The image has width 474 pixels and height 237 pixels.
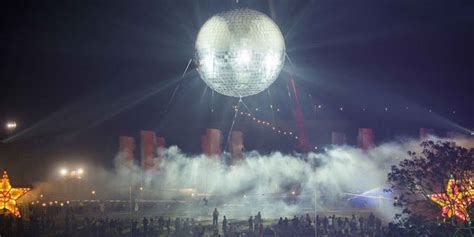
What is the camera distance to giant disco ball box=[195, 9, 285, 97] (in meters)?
10.5

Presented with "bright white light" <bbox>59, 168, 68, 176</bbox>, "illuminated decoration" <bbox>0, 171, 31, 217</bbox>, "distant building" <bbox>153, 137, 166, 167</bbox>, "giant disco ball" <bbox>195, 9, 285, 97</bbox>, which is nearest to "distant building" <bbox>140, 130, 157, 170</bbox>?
"distant building" <bbox>153, 137, 166, 167</bbox>

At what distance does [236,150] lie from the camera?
2866cm

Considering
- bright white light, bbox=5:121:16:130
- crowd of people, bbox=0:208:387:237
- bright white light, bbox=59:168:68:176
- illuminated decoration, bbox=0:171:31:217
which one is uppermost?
bright white light, bbox=5:121:16:130

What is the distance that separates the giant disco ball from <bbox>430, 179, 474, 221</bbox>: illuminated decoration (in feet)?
19.4

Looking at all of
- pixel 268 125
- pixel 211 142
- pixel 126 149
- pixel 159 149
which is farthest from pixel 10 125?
pixel 268 125

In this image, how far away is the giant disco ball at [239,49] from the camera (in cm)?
1052

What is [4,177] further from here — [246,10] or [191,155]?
[246,10]

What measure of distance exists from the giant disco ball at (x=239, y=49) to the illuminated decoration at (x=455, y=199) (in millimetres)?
5917

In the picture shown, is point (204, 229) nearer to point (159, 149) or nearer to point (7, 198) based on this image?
point (7, 198)

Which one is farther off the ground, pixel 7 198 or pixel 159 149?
pixel 159 149

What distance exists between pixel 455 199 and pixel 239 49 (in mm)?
7160

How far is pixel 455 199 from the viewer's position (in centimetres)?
1294

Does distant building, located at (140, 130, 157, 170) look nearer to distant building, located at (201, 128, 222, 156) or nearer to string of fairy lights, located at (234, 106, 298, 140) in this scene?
distant building, located at (201, 128, 222, 156)

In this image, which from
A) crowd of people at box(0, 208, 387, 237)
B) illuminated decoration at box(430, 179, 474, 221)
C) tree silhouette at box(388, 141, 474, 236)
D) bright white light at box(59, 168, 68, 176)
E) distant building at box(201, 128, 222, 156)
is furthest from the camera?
distant building at box(201, 128, 222, 156)
